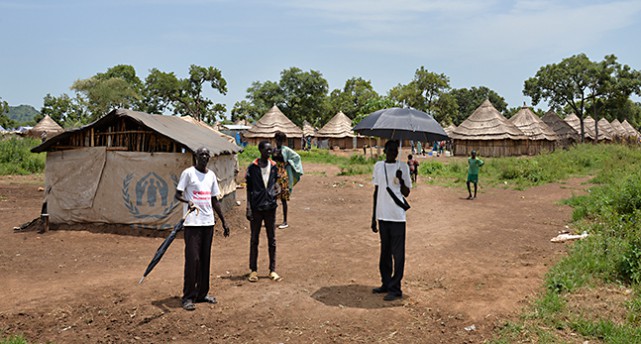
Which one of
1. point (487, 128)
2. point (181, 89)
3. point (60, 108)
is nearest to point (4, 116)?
point (60, 108)

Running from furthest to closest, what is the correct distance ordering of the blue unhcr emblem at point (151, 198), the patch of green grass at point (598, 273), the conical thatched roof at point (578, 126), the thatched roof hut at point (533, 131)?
the conical thatched roof at point (578, 126), the thatched roof hut at point (533, 131), the blue unhcr emblem at point (151, 198), the patch of green grass at point (598, 273)

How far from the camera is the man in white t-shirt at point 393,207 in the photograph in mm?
5250

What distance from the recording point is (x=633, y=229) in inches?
267

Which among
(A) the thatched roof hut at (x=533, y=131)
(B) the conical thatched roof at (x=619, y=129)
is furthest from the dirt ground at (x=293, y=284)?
(B) the conical thatched roof at (x=619, y=129)

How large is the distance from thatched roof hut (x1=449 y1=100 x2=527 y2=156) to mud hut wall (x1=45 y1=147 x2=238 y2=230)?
30.1 metres

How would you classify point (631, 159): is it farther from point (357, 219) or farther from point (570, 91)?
point (570, 91)

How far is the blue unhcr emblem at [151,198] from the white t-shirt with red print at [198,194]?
13.1 ft

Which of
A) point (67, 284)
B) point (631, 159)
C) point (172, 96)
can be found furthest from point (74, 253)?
point (172, 96)

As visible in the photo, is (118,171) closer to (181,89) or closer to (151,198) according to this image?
(151,198)

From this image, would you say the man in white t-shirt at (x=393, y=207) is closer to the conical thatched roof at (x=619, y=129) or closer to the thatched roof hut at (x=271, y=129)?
the thatched roof hut at (x=271, y=129)

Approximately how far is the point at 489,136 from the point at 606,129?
24658 mm

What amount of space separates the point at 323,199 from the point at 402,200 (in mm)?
8417

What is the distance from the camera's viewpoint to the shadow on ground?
202 inches

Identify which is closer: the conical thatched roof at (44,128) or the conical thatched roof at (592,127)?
the conical thatched roof at (44,128)
